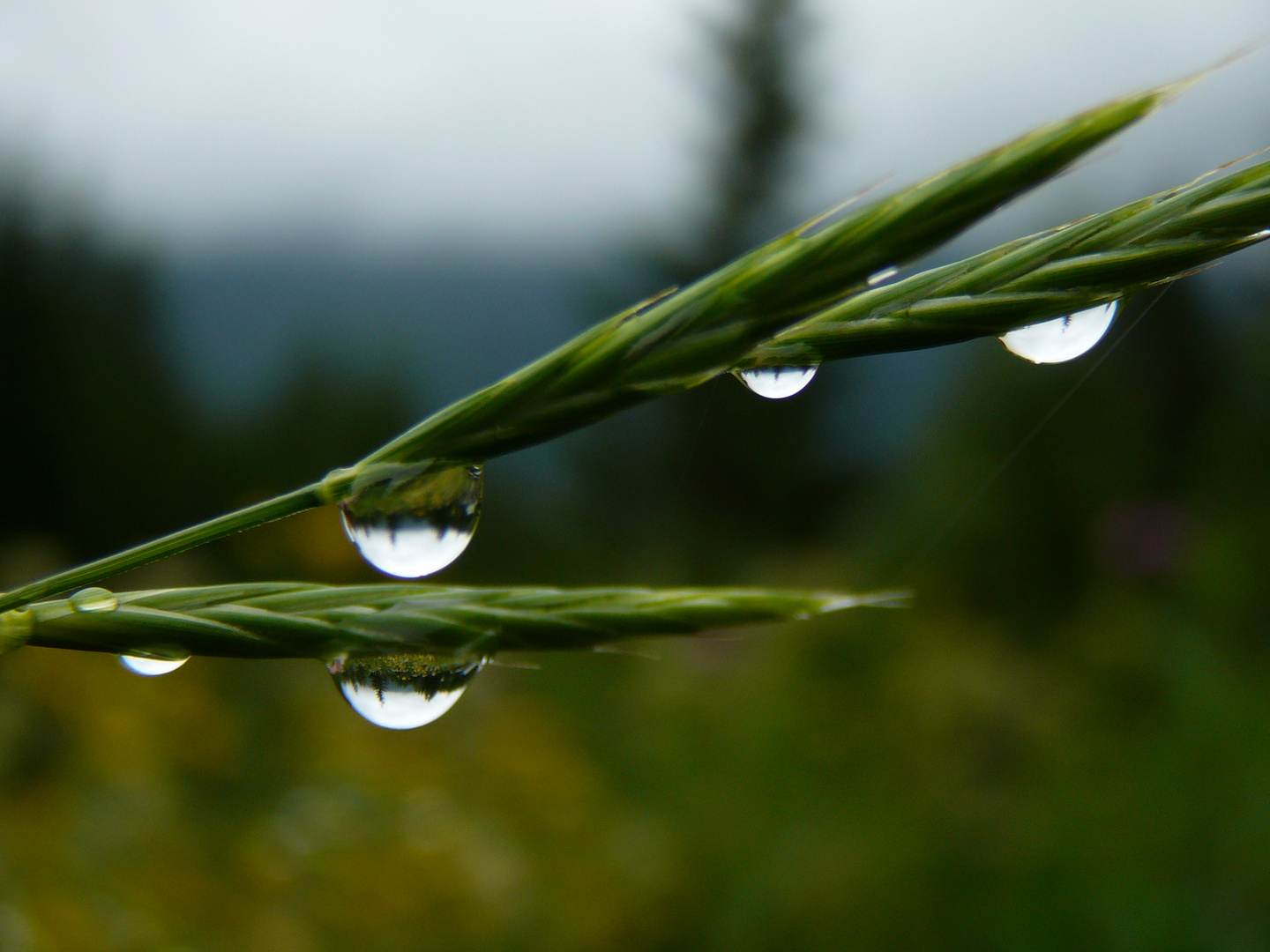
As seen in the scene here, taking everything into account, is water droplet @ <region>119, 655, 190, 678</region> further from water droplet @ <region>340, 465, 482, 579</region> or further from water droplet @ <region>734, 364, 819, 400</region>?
water droplet @ <region>734, 364, 819, 400</region>

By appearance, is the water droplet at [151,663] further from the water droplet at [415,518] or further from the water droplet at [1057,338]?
the water droplet at [1057,338]

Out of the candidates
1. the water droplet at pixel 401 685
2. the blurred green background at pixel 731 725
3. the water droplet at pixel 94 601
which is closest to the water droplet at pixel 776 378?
the blurred green background at pixel 731 725

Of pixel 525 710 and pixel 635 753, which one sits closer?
pixel 525 710

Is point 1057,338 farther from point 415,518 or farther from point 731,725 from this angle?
point 731,725

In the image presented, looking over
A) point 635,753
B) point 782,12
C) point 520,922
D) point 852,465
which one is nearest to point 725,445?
point 852,465

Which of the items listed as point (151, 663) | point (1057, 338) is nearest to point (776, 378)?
point (1057, 338)

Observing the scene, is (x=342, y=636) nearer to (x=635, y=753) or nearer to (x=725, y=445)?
(x=635, y=753)
